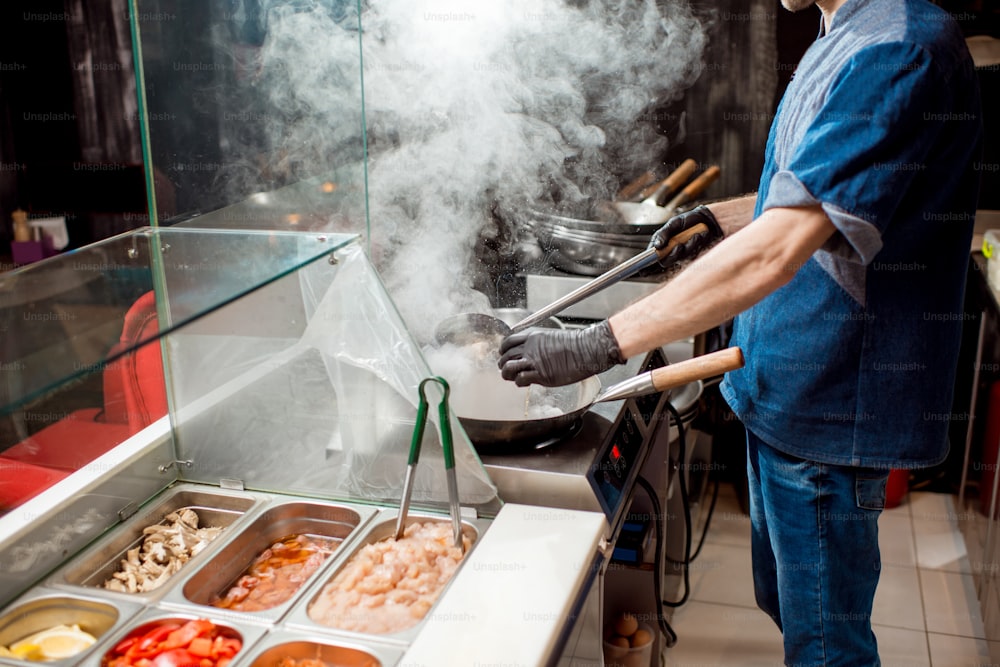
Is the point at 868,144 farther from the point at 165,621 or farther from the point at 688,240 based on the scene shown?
the point at 165,621

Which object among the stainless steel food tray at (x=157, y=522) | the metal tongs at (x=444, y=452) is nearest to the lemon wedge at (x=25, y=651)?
the stainless steel food tray at (x=157, y=522)

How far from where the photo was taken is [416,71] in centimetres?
264

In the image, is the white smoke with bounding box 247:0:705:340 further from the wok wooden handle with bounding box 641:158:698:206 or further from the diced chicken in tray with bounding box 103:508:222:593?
the diced chicken in tray with bounding box 103:508:222:593

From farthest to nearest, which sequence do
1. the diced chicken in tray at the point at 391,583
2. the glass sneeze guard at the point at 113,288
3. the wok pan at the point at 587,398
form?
the wok pan at the point at 587,398, the diced chicken in tray at the point at 391,583, the glass sneeze guard at the point at 113,288

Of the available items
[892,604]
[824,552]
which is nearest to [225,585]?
[824,552]

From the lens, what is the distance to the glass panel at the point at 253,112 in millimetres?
1396

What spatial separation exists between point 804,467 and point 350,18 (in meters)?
1.31

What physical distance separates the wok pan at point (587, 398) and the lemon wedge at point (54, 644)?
2.44 feet

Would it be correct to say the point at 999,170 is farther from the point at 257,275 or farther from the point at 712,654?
the point at 257,275

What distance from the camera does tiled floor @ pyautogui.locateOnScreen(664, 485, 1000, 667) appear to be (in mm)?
2713

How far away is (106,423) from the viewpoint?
2.58m

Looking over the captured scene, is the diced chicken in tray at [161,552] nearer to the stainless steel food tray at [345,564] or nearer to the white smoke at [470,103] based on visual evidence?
the stainless steel food tray at [345,564]

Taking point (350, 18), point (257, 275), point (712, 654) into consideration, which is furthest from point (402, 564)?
point (712, 654)

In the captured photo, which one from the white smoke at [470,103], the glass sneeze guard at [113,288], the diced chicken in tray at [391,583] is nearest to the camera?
the glass sneeze guard at [113,288]
